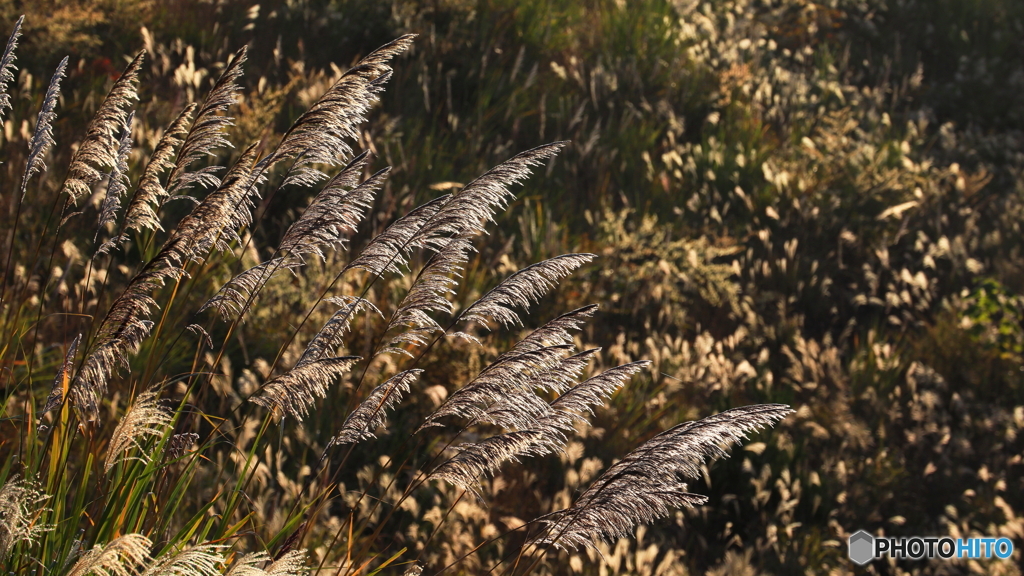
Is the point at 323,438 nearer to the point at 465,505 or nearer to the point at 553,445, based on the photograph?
the point at 465,505

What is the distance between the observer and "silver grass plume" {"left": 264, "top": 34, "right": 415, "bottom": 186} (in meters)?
2.02

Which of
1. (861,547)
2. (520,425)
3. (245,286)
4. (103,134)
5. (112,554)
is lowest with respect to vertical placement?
(861,547)

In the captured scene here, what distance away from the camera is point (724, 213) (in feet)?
20.2

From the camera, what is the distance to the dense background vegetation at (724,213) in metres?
4.61

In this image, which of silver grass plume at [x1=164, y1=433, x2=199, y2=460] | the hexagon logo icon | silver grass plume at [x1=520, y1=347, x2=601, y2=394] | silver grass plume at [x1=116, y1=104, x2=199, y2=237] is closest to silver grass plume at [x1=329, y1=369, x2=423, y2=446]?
silver grass plume at [x1=520, y1=347, x2=601, y2=394]

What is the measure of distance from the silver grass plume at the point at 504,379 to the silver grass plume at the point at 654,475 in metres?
0.28

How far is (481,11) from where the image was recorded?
23.8 feet

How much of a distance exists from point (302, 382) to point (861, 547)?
3598mm

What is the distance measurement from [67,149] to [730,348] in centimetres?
433

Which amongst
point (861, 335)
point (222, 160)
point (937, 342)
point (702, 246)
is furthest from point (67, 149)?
point (937, 342)

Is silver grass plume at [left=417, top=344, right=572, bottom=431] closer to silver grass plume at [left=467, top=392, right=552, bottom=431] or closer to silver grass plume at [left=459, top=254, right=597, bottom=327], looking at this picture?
silver grass plume at [left=467, top=392, right=552, bottom=431]

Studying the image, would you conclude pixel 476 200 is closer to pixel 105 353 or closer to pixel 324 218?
pixel 324 218

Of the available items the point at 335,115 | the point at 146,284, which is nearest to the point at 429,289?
the point at 335,115

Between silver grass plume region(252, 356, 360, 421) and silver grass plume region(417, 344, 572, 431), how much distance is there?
25cm
